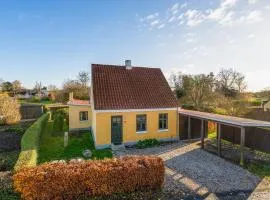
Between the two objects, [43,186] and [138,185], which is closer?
[43,186]

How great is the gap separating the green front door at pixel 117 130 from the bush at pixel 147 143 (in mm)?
1510

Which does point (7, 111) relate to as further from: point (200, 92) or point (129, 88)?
point (200, 92)

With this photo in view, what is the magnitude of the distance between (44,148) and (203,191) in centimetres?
1209

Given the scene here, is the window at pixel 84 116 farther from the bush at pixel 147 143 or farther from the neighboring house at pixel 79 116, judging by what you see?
the bush at pixel 147 143

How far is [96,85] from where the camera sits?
1731 cm

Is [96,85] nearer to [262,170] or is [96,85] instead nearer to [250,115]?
[262,170]

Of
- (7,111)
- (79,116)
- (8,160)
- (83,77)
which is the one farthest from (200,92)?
(83,77)

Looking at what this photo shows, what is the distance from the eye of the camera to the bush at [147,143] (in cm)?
1649

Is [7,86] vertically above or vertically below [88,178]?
above

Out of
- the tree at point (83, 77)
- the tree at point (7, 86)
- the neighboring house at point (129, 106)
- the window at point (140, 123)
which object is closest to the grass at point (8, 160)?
the neighboring house at point (129, 106)

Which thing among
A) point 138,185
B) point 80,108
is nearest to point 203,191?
point 138,185

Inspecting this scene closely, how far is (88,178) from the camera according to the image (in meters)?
8.07

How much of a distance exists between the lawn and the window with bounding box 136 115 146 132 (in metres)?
3.14

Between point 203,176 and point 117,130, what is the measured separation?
760cm
